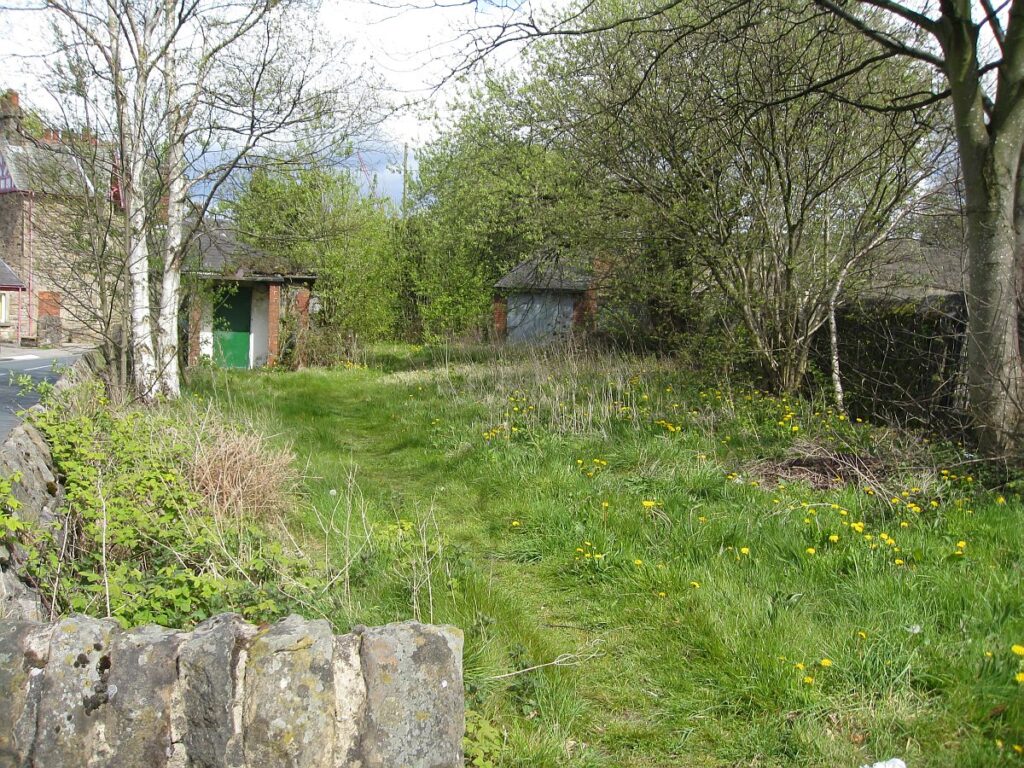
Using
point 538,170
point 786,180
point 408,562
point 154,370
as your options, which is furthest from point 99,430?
point 538,170

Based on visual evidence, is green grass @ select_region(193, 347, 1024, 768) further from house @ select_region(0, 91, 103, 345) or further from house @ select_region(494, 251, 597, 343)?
house @ select_region(494, 251, 597, 343)

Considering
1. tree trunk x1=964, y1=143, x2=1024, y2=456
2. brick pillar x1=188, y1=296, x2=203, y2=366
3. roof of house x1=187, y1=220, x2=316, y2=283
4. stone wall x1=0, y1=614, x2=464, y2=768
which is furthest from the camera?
roof of house x1=187, y1=220, x2=316, y2=283

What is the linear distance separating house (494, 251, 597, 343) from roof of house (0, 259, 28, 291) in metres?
17.4

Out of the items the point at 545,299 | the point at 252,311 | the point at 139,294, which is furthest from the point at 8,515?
the point at 545,299

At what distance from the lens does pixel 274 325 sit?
2147cm

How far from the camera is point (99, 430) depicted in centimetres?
630

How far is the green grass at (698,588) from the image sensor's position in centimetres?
317

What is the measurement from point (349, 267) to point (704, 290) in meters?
13.7

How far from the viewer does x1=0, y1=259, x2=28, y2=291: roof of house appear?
27500mm

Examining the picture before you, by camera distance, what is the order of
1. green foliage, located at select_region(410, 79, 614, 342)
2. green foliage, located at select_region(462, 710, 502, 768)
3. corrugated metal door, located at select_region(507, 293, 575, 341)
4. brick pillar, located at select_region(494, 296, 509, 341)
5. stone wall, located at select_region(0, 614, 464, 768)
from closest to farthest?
1. stone wall, located at select_region(0, 614, 464, 768)
2. green foliage, located at select_region(462, 710, 502, 768)
3. green foliage, located at select_region(410, 79, 614, 342)
4. corrugated metal door, located at select_region(507, 293, 575, 341)
5. brick pillar, located at select_region(494, 296, 509, 341)

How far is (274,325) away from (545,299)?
8352mm

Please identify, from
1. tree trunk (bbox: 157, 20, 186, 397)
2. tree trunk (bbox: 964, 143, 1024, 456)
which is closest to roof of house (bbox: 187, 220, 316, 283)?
tree trunk (bbox: 157, 20, 186, 397)

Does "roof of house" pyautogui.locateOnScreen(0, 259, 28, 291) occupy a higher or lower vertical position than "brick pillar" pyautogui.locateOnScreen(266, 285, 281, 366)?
higher

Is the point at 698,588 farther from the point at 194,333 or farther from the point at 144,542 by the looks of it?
the point at 194,333
